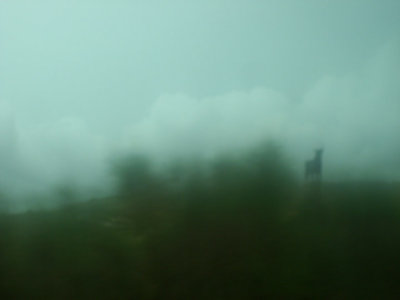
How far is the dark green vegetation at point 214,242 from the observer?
11562 millimetres

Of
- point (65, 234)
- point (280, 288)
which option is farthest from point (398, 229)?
point (65, 234)

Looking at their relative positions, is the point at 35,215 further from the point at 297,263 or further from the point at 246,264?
the point at 297,263

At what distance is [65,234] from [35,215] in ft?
2.66

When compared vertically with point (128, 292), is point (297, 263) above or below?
above

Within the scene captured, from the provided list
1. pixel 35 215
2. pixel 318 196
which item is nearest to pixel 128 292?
pixel 35 215

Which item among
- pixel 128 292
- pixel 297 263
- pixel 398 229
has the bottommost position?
pixel 128 292

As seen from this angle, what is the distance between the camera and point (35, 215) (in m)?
12.4

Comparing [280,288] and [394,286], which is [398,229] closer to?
[394,286]

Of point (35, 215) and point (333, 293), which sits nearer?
point (333, 293)

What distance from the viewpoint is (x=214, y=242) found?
11891mm

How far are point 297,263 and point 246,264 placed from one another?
992 mm

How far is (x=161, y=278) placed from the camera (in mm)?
11688

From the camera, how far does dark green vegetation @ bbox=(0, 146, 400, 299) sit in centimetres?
1156

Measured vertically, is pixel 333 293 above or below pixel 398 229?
below
